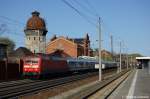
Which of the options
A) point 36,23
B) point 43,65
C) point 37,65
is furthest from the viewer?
point 36,23

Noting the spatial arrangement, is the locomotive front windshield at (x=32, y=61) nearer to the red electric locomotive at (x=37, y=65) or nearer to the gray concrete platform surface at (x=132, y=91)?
the red electric locomotive at (x=37, y=65)

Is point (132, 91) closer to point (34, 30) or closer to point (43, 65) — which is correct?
point (43, 65)

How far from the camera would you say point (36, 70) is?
151 ft

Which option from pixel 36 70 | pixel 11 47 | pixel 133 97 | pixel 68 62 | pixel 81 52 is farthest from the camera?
pixel 81 52

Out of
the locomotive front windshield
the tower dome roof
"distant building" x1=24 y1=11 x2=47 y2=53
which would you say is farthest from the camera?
the tower dome roof

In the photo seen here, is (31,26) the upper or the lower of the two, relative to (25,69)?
upper

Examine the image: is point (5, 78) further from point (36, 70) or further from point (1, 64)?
point (36, 70)

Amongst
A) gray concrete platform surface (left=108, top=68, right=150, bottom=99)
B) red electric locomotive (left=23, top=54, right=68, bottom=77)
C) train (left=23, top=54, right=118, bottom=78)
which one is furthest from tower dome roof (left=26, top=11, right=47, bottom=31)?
gray concrete platform surface (left=108, top=68, right=150, bottom=99)

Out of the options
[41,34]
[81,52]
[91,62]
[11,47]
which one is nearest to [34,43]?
[41,34]

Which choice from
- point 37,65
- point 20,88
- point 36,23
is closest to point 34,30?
point 36,23

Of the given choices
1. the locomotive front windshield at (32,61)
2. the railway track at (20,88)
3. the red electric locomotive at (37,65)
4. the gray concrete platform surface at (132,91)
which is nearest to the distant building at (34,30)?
the red electric locomotive at (37,65)

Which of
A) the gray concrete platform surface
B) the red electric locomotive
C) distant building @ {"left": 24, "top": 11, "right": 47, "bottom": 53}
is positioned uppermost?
distant building @ {"left": 24, "top": 11, "right": 47, "bottom": 53}

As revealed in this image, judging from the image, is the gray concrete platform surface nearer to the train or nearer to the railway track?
the railway track

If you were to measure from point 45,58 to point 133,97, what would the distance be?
27.0 meters
